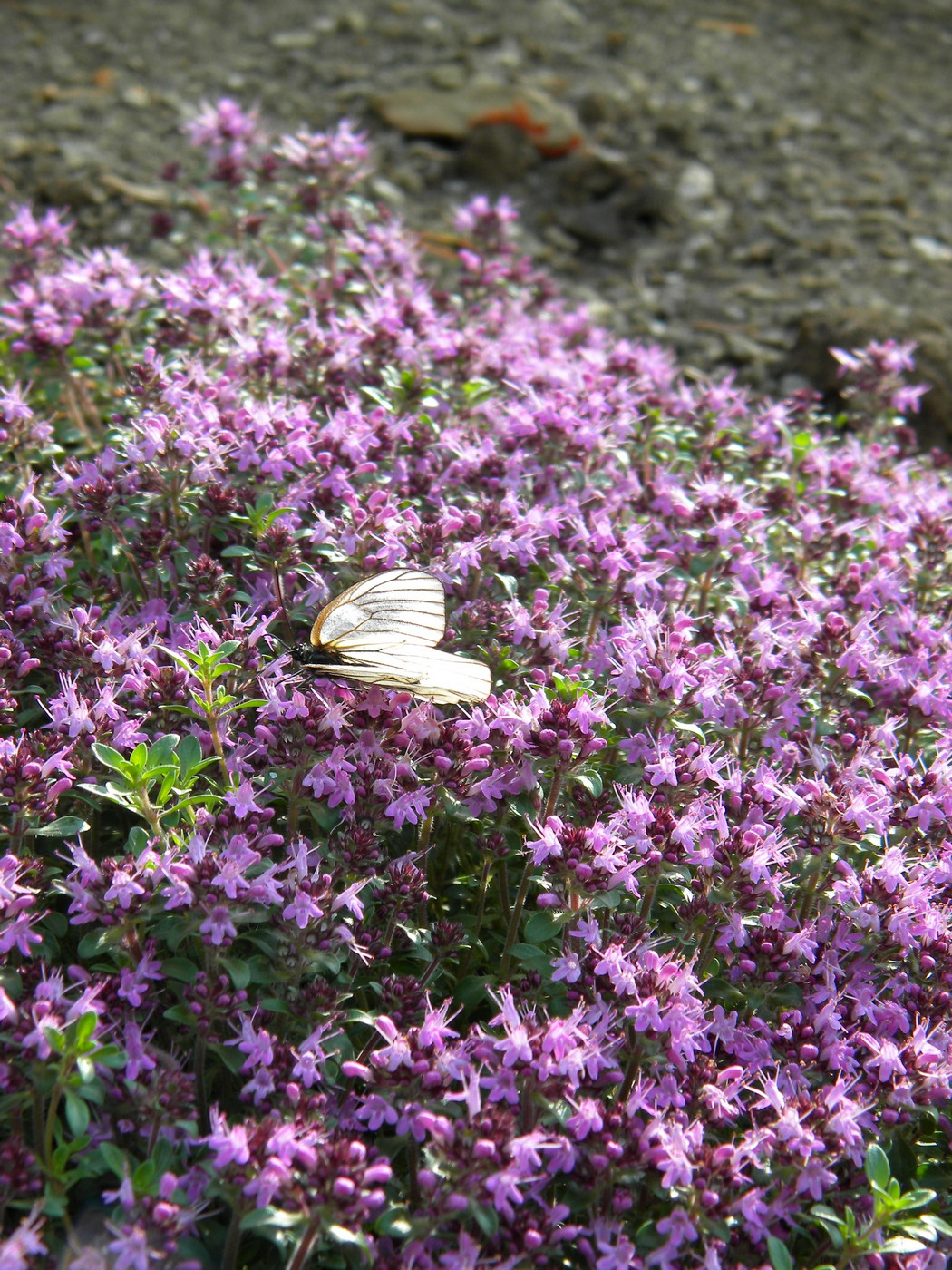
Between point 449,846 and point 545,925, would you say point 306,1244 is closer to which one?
point 545,925

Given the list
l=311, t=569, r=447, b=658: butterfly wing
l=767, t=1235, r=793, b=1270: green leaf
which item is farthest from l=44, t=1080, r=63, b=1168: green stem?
l=767, t=1235, r=793, b=1270: green leaf

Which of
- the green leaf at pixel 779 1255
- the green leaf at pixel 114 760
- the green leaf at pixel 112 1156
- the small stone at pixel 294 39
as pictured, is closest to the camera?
the green leaf at pixel 112 1156

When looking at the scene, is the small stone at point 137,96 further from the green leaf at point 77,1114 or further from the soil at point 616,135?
the green leaf at point 77,1114

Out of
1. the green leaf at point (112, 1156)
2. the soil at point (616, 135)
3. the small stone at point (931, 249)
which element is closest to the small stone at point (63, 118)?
the soil at point (616, 135)

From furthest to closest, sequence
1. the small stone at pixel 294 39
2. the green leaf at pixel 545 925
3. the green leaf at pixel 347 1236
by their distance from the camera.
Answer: the small stone at pixel 294 39
the green leaf at pixel 545 925
the green leaf at pixel 347 1236

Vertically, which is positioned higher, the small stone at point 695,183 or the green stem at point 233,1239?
the small stone at point 695,183

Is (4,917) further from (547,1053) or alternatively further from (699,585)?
(699,585)
